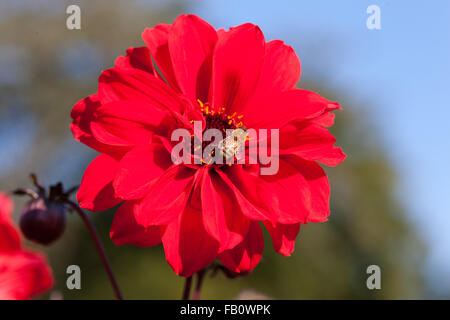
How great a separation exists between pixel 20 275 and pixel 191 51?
0.55 metres

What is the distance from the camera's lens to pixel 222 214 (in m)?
0.76

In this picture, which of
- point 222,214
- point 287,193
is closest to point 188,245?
point 222,214

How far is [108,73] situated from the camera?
76 cm

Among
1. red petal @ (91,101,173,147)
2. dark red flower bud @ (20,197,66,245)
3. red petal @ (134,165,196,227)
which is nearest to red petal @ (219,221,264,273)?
red petal @ (134,165,196,227)

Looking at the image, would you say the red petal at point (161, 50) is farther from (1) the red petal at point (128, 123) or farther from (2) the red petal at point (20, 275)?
(2) the red petal at point (20, 275)

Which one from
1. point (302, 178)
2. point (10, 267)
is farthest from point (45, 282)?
point (302, 178)

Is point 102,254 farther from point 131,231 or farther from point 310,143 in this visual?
point 310,143

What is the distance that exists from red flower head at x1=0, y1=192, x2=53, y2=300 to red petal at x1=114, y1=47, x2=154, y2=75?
1.26 ft

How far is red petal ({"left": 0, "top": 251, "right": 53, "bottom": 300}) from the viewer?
3.02 ft

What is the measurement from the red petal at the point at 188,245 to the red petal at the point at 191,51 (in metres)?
0.23

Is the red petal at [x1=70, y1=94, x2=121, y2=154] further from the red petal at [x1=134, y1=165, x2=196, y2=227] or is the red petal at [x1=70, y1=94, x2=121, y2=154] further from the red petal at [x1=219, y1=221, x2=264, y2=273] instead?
the red petal at [x1=219, y1=221, x2=264, y2=273]

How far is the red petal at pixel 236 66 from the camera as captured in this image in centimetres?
81

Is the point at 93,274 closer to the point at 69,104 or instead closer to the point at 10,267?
the point at 69,104
